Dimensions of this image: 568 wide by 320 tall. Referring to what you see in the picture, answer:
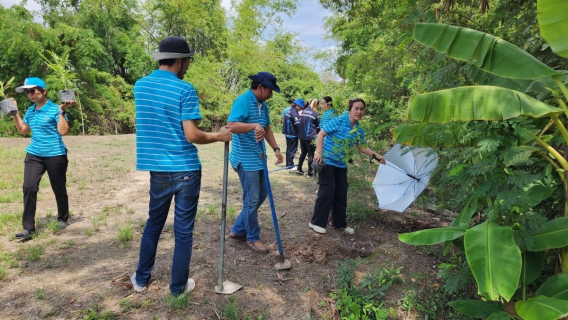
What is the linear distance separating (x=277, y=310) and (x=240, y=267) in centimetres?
77

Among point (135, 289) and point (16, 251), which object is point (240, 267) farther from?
point (16, 251)

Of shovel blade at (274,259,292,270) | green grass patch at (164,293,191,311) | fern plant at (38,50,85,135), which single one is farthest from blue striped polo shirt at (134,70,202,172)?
fern plant at (38,50,85,135)

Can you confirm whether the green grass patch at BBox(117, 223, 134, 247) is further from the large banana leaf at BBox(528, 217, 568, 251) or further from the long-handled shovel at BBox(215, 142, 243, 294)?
the large banana leaf at BBox(528, 217, 568, 251)

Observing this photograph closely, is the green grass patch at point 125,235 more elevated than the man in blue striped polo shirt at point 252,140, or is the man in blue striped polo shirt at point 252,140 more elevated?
the man in blue striped polo shirt at point 252,140

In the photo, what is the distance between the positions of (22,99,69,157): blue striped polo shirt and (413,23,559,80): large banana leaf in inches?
164

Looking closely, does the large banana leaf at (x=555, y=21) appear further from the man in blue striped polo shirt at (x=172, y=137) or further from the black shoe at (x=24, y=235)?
the black shoe at (x=24, y=235)

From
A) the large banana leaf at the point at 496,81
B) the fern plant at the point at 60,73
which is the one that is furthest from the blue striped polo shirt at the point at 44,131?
the fern plant at the point at 60,73

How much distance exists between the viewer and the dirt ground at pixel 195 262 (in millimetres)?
2824

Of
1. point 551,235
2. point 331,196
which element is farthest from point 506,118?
point 331,196

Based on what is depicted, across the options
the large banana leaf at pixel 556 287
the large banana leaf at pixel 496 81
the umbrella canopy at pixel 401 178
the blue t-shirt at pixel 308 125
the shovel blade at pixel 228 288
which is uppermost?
the large banana leaf at pixel 496 81

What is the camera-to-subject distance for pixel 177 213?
276 cm

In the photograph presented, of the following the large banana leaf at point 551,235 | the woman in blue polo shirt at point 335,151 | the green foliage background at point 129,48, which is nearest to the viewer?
the large banana leaf at point 551,235

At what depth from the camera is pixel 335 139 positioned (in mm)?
4434

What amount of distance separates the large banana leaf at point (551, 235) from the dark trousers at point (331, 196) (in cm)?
239
